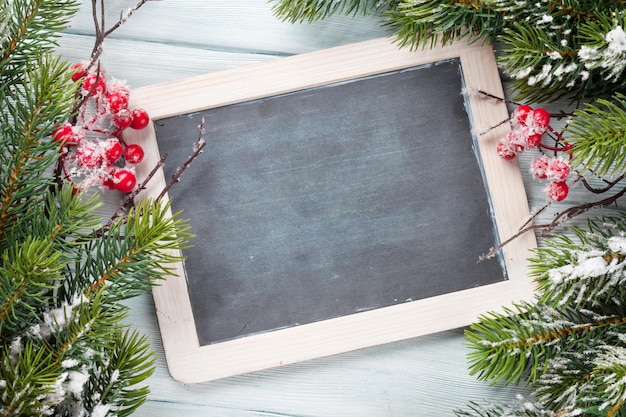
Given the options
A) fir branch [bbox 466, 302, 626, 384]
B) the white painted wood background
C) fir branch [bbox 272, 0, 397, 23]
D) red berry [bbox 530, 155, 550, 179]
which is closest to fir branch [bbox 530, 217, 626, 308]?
fir branch [bbox 466, 302, 626, 384]

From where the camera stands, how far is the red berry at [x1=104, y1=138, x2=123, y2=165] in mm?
906

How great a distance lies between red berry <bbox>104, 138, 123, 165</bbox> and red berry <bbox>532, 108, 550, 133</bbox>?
608 millimetres

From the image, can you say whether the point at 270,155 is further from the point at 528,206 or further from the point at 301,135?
the point at 528,206

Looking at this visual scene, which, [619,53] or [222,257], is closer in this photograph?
[619,53]

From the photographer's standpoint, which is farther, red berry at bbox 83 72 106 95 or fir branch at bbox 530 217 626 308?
red berry at bbox 83 72 106 95

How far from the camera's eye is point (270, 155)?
988 millimetres

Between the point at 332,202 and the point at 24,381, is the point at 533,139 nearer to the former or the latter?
the point at 332,202

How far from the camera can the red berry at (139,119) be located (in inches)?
36.9

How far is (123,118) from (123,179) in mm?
89

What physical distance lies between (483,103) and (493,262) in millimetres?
250

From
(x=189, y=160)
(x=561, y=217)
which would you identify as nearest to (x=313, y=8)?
(x=189, y=160)

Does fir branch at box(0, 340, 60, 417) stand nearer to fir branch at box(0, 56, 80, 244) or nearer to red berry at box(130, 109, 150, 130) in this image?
fir branch at box(0, 56, 80, 244)

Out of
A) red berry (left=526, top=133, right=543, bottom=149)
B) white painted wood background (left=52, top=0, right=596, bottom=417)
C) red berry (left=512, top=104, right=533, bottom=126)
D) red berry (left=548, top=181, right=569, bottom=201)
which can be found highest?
red berry (left=512, top=104, right=533, bottom=126)

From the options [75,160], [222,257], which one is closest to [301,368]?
[222,257]
